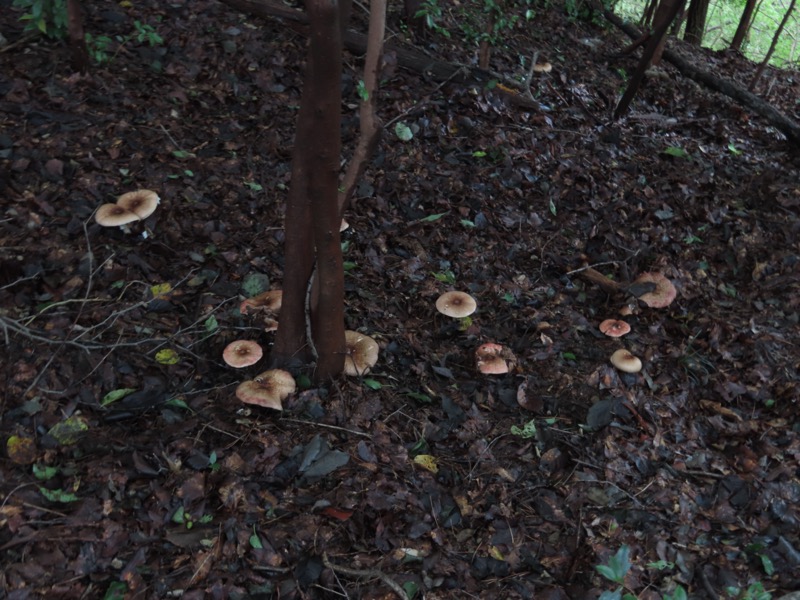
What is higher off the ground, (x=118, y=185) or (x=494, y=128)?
(x=494, y=128)

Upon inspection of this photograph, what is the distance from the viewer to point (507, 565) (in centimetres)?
308

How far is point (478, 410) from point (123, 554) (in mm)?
2304

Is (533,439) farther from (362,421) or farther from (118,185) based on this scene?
(118,185)

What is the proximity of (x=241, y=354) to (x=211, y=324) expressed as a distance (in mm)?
419

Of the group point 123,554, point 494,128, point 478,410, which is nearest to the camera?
point 123,554

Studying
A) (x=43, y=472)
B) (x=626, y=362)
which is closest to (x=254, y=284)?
(x=43, y=472)

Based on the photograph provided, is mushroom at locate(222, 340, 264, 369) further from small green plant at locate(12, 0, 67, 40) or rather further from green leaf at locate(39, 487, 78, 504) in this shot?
small green plant at locate(12, 0, 67, 40)

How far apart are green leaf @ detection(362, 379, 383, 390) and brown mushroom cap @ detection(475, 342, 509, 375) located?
0.77m

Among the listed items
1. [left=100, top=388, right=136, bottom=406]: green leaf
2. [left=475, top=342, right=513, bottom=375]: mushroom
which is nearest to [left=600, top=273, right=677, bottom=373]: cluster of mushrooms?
[left=475, top=342, right=513, bottom=375]: mushroom

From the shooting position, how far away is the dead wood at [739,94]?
23.7 feet

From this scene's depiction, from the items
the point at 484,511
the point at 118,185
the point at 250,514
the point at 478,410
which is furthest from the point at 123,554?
the point at 118,185

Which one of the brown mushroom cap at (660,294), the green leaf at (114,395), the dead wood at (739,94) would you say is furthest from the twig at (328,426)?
the dead wood at (739,94)

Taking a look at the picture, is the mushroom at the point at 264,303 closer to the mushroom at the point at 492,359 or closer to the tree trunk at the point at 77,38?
the mushroom at the point at 492,359

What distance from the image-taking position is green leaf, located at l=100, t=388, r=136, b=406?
339 centimetres
